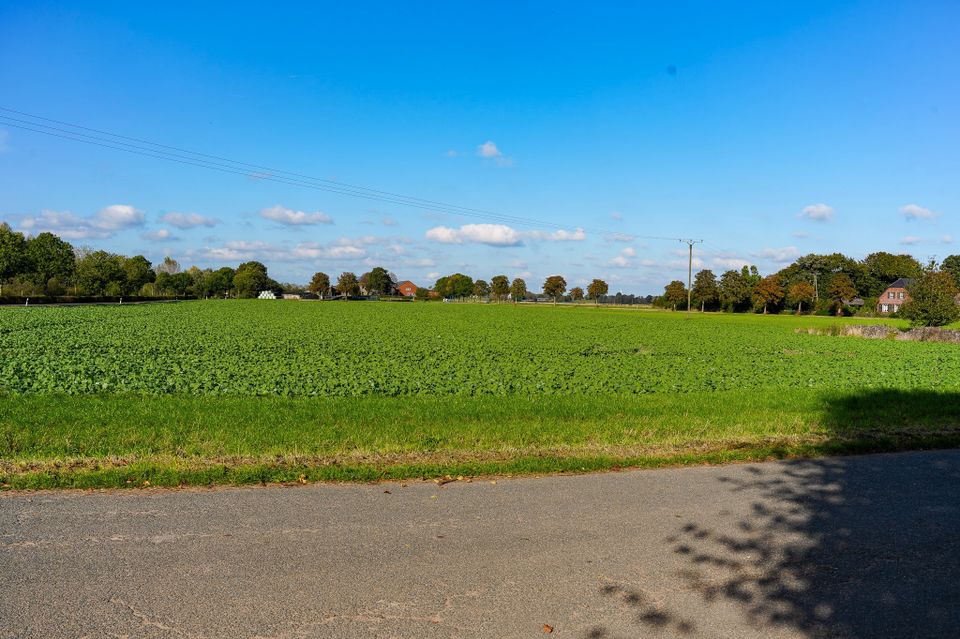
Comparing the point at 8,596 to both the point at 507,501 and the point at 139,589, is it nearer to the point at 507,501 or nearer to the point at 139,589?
the point at 139,589

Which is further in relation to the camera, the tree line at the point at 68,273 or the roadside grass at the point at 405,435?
the tree line at the point at 68,273

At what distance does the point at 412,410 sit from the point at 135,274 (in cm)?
14275

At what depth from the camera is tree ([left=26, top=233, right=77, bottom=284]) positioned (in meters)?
101

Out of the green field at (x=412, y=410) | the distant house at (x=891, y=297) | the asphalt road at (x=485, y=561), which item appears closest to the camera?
the asphalt road at (x=485, y=561)

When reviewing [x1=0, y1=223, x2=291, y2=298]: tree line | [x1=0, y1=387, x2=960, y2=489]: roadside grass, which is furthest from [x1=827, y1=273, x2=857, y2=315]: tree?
[x1=0, y1=223, x2=291, y2=298]: tree line

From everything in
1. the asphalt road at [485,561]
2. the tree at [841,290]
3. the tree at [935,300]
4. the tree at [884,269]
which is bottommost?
the asphalt road at [485,561]

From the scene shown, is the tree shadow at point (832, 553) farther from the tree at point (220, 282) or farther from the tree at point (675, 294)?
the tree at point (220, 282)

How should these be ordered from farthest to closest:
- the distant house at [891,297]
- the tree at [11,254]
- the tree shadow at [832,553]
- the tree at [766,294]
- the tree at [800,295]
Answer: the distant house at [891,297], the tree at [800,295], the tree at [766,294], the tree at [11,254], the tree shadow at [832,553]

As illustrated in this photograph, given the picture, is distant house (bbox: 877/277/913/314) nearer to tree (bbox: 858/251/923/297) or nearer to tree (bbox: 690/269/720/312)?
tree (bbox: 858/251/923/297)

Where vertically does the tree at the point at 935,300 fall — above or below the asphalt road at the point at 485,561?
above

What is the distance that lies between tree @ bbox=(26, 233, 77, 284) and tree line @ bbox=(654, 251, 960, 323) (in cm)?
10705

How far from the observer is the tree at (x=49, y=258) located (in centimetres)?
10125

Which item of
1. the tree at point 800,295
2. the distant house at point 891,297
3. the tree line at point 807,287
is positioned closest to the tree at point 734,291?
the tree line at point 807,287

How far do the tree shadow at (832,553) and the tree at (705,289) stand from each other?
390 feet
